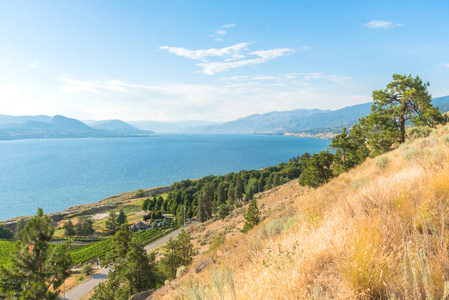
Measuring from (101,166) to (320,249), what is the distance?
6753 inches

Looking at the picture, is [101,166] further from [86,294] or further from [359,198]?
[359,198]

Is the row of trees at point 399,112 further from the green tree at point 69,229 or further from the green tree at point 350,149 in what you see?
the green tree at point 69,229

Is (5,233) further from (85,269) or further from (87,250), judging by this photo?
(85,269)

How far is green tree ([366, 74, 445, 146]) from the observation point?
17.1m

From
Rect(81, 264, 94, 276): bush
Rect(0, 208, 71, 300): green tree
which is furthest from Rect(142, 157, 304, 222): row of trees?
Rect(0, 208, 71, 300): green tree

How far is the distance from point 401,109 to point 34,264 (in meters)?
28.6

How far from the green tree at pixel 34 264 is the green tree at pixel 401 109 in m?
26.3

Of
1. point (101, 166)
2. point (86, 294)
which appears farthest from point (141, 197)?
point (101, 166)

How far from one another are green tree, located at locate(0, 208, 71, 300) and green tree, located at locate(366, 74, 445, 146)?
26.3 metres

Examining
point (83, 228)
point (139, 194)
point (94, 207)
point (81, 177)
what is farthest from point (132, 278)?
point (81, 177)

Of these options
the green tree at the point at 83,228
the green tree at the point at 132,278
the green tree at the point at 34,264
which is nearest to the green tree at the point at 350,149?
the green tree at the point at 132,278

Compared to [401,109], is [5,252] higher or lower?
lower

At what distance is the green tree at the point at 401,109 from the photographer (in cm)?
1706

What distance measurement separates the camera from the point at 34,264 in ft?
41.6
